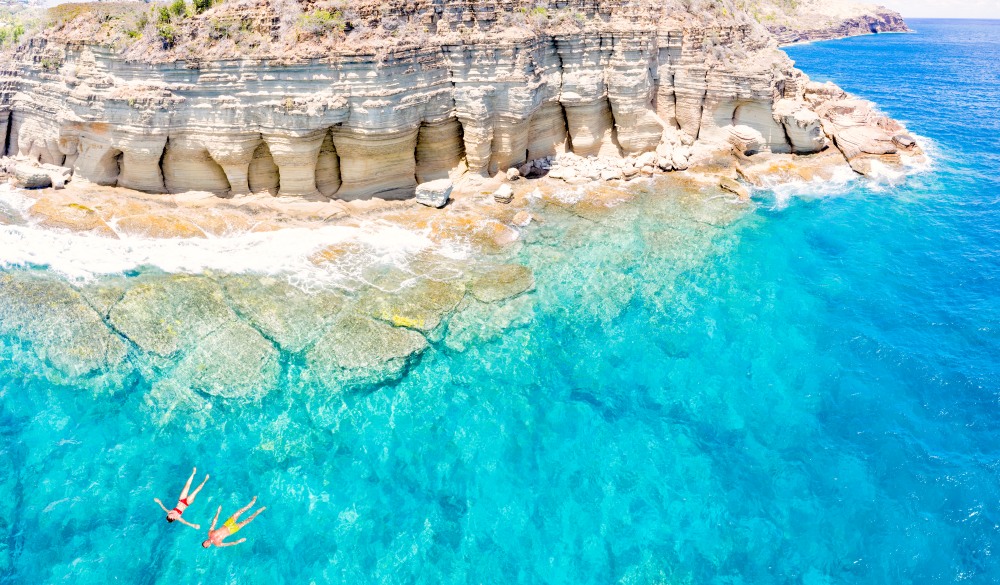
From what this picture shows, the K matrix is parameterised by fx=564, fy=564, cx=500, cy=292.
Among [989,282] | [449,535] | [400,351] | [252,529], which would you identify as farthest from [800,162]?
[252,529]

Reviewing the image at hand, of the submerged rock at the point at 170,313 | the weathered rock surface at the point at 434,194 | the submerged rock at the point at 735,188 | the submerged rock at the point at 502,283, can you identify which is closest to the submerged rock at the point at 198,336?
the submerged rock at the point at 170,313

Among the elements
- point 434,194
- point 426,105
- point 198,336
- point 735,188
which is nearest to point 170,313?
point 198,336

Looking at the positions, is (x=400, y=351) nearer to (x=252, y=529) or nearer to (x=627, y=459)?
(x=252, y=529)

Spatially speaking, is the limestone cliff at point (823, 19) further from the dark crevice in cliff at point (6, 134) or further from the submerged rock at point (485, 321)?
the dark crevice in cliff at point (6, 134)

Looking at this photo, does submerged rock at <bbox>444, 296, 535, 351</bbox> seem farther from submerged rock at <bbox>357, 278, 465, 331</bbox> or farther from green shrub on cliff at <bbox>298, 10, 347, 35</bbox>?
green shrub on cliff at <bbox>298, 10, 347, 35</bbox>

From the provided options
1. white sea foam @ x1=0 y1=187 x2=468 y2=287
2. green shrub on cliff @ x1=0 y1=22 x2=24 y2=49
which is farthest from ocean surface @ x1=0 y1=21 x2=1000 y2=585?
green shrub on cliff @ x1=0 y1=22 x2=24 y2=49
